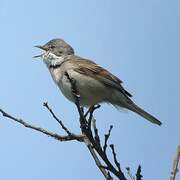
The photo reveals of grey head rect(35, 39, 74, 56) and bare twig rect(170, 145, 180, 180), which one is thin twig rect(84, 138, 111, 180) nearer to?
bare twig rect(170, 145, 180, 180)

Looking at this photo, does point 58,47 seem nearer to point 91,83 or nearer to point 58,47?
point 58,47

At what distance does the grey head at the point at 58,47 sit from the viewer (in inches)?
325

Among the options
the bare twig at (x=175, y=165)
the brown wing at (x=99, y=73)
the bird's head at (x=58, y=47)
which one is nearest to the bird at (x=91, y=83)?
the brown wing at (x=99, y=73)

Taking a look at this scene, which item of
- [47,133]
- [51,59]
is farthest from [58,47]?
[47,133]

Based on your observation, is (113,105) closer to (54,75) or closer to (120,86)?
(120,86)

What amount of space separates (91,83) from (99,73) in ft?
1.26

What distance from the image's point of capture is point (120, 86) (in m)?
7.50

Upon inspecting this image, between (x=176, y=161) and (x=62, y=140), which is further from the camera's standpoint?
(x=62, y=140)

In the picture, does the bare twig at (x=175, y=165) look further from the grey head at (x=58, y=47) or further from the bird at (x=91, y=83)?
the grey head at (x=58, y=47)

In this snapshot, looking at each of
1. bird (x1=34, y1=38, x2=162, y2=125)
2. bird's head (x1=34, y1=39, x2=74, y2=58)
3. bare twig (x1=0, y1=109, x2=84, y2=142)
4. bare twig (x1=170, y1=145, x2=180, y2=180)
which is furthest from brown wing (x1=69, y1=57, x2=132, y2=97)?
bare twig (x1=170, y1=145, x2=180, y2=180)

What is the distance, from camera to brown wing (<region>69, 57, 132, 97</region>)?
7480 mm

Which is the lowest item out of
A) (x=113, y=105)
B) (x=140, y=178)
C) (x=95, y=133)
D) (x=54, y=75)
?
(x=140, y=178)

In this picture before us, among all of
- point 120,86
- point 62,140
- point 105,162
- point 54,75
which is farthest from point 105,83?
point 105,162

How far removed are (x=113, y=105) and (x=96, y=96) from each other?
13.5 inches
